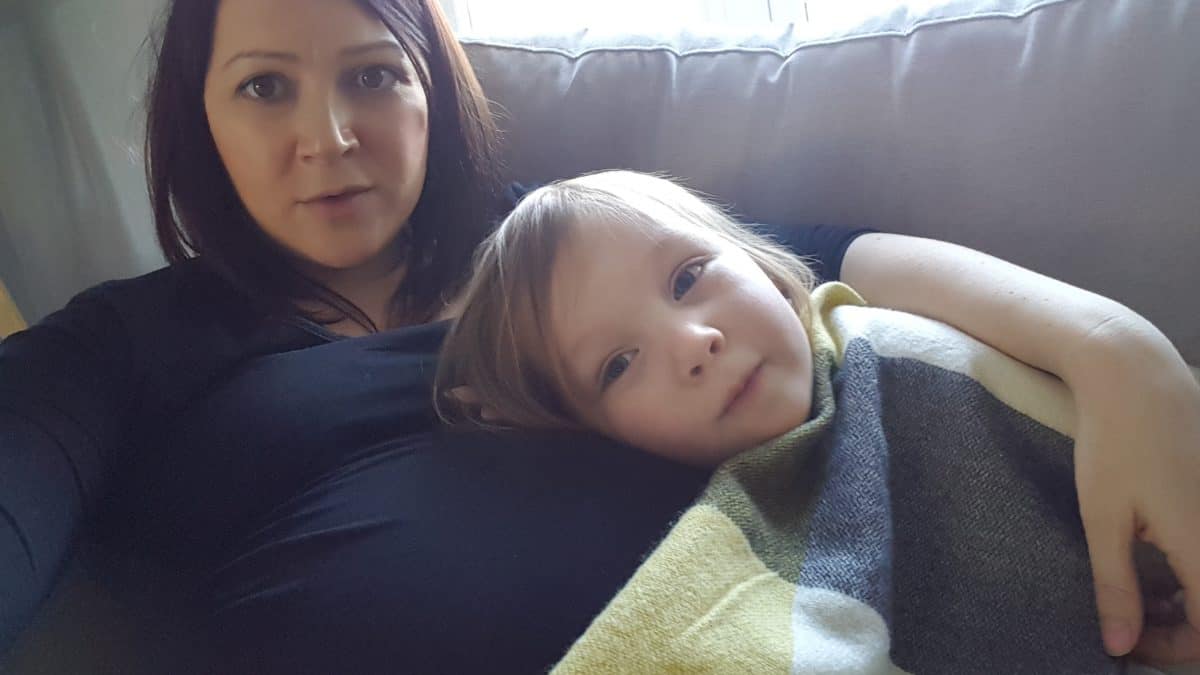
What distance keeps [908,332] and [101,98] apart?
1042mm

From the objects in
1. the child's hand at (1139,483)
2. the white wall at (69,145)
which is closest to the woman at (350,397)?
the child's hand at (1139,483)

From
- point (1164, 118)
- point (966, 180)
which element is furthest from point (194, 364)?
point (1164, 118)

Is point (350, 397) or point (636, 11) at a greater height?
point (636, 11)

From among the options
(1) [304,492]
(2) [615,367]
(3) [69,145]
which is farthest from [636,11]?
(1) [304,492]

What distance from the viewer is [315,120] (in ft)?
2.94

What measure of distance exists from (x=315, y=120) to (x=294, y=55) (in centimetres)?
6

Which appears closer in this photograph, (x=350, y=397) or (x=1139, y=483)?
(x=1139, y=483)

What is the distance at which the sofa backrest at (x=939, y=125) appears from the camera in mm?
873

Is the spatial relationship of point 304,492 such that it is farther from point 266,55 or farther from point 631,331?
point 266,55

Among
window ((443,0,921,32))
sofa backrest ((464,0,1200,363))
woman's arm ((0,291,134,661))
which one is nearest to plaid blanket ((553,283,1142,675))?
sofa backrest ((464,0,1200,363))

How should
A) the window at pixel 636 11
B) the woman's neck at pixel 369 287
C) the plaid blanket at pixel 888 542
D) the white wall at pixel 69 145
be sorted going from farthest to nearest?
the window at pixel 636 11
the white wall at pixel 69 145
the woman's neck at pixel 369 287
the plaid blanket at pixel 888 542

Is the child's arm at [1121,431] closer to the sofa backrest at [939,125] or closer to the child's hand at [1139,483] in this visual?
the child's hand at [1139,483]

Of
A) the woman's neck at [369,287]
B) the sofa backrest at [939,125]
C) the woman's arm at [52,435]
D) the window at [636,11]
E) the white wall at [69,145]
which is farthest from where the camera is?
the window at [636,11]

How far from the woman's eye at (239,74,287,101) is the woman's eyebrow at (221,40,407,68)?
0.07 feet
